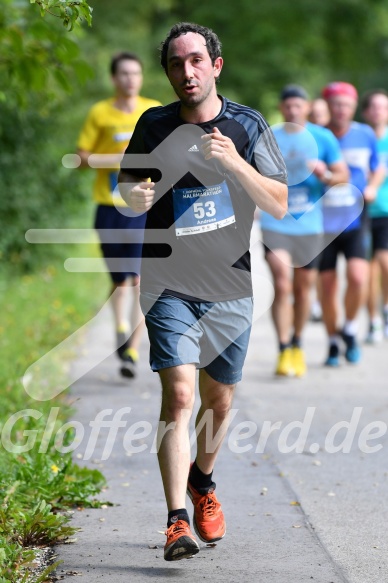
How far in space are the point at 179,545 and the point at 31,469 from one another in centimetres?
126

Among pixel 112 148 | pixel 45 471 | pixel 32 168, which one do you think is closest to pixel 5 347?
pixel 112 148

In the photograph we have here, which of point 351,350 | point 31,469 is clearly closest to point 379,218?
point 351,350

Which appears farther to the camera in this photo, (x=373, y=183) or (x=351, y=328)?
(x=373, y=183)

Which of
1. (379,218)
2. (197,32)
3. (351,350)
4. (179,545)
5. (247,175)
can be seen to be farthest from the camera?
(379,218)

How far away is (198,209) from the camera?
15.5 ft

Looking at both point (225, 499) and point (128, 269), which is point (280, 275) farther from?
point (225, 499)

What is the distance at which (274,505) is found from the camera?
544 centimetres

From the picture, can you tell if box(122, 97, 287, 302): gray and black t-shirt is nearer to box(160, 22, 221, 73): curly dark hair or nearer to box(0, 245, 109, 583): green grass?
box(160, 22, 221, 73): curly dark hair

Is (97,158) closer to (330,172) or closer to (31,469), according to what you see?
(330,172)

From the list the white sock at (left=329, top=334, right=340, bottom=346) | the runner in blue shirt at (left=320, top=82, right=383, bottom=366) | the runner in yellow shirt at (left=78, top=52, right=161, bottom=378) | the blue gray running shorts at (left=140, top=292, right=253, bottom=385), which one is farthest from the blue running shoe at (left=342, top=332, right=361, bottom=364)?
the blue gray running shorts at (left=140, top=292, right=253, bottom=385)

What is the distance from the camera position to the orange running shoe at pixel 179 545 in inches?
170

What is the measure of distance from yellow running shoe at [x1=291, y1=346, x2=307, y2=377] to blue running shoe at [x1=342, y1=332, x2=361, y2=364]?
0.66 m

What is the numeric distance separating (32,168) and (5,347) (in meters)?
6.06

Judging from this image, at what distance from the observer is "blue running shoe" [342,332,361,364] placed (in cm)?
979
